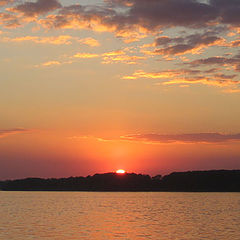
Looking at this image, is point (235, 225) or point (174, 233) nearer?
point (174, 233)

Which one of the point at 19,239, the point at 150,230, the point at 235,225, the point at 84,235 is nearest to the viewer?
the point at 19,239

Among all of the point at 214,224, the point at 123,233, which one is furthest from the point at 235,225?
the point at 123,233

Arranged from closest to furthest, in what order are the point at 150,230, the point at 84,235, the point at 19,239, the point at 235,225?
the point at 19,239 → the point at 84,235 → the point at 150,230 → the point at 235,225

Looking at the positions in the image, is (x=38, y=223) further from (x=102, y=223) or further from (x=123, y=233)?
(x=123, y=233)

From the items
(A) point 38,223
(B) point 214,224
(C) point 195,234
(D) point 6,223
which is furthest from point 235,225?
(D) point 6,223

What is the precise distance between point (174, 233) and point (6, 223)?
26.5 m

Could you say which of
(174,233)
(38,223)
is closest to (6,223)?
(38,223)

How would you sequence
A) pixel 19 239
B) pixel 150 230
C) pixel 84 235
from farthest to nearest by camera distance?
1. pixel 150 230
2. pixel 84 235
3. pixel 19 239

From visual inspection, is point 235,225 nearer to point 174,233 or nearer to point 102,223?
point 174,233

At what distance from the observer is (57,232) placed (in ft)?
201

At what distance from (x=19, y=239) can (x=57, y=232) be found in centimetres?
803

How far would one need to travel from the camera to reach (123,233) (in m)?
59.7

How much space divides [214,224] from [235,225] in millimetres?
3290

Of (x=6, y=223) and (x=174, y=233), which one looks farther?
(x=6, y=223)
